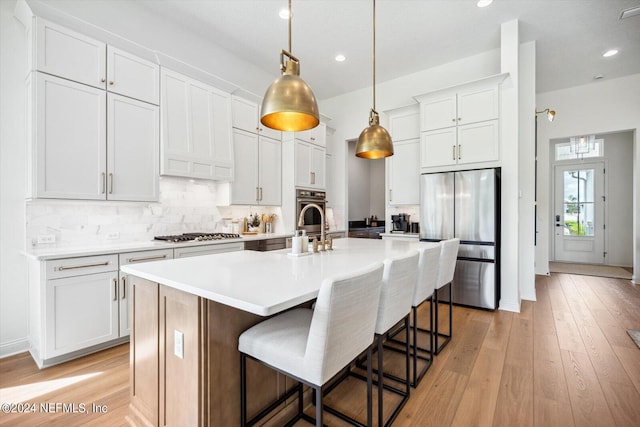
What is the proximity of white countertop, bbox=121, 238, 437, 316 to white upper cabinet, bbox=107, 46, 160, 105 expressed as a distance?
2.01 meters

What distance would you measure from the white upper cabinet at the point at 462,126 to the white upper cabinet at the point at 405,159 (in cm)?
32

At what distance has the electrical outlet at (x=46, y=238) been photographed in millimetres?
2613

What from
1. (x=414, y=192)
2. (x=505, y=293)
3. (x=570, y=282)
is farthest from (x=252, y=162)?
(x=570, y=282)

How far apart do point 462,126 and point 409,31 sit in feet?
4.44

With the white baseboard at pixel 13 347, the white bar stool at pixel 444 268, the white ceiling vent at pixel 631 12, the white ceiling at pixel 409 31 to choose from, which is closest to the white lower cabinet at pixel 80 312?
the white baseboard at pixel 13 347

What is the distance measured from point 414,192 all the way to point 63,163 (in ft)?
13.4

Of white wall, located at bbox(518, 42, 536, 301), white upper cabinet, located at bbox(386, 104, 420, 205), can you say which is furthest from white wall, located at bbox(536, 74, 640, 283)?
white upper cabinet, located at bbox(386, 104, 420, 205)

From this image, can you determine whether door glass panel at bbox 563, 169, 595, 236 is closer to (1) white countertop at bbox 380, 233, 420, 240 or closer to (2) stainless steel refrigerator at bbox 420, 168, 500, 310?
(2) stainless steel refrigerator at bbox 420, 168, 500, 310

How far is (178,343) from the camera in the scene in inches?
53.7

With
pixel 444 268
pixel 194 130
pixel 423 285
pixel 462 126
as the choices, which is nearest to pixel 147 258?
pixel 194 130

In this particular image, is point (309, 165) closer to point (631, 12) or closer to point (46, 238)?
point (46, 238)

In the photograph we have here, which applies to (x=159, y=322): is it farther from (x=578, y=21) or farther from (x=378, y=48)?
(x=578, y=21)

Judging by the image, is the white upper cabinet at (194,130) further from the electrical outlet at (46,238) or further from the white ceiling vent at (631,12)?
the white ceiling vent at (631,12)

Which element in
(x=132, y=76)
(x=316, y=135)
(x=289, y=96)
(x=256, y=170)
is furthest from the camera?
(x=316, y=135)
